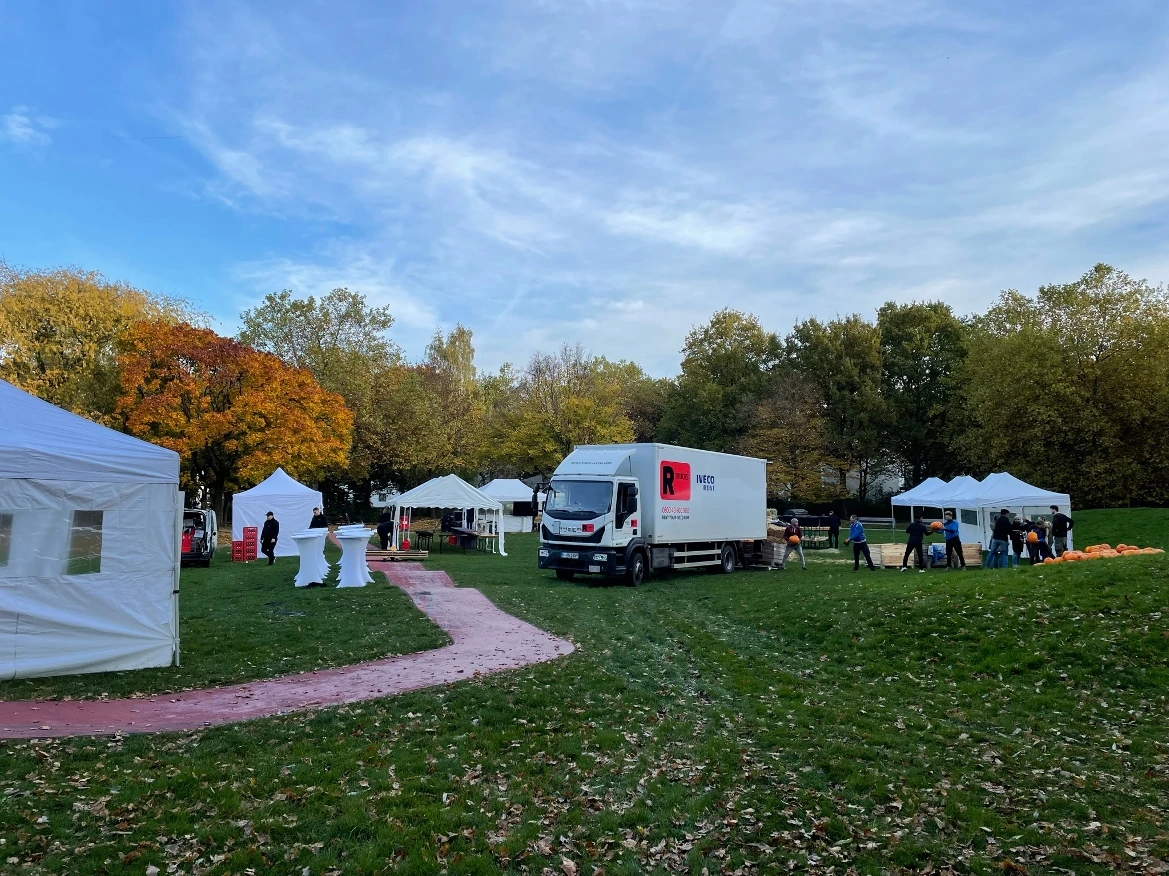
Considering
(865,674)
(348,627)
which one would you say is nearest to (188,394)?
(348,627)

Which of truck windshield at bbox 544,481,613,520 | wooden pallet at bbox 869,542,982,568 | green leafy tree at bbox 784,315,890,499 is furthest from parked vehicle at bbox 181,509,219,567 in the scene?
green leafy tree at bbox 784,315,890,499

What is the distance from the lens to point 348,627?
12492 mm

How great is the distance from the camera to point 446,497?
27234 millimetres

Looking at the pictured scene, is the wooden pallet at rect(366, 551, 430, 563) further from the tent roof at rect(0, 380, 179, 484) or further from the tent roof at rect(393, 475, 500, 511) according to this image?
the tent roof at rect(0, 380, 179, 484)

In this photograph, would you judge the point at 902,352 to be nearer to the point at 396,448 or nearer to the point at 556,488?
the point at 396,448

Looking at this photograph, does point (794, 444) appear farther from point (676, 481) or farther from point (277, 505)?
point (277, 505)

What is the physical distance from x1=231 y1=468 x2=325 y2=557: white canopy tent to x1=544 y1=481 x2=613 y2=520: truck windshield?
10.3 metres

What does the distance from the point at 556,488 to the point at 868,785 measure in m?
14.5

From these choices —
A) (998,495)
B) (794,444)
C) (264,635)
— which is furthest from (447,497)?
(794,444)

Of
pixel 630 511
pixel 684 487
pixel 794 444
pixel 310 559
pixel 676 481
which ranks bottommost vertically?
pixel 310 559

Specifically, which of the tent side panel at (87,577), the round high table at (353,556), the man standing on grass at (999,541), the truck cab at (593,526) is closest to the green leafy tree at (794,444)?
the man standing on grass at (999,541)

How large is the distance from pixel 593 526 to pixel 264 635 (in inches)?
356

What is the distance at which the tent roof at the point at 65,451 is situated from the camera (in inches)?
354

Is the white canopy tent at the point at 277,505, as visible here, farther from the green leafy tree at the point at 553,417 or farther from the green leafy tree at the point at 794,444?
the green leafy tree at the point at 794,444
